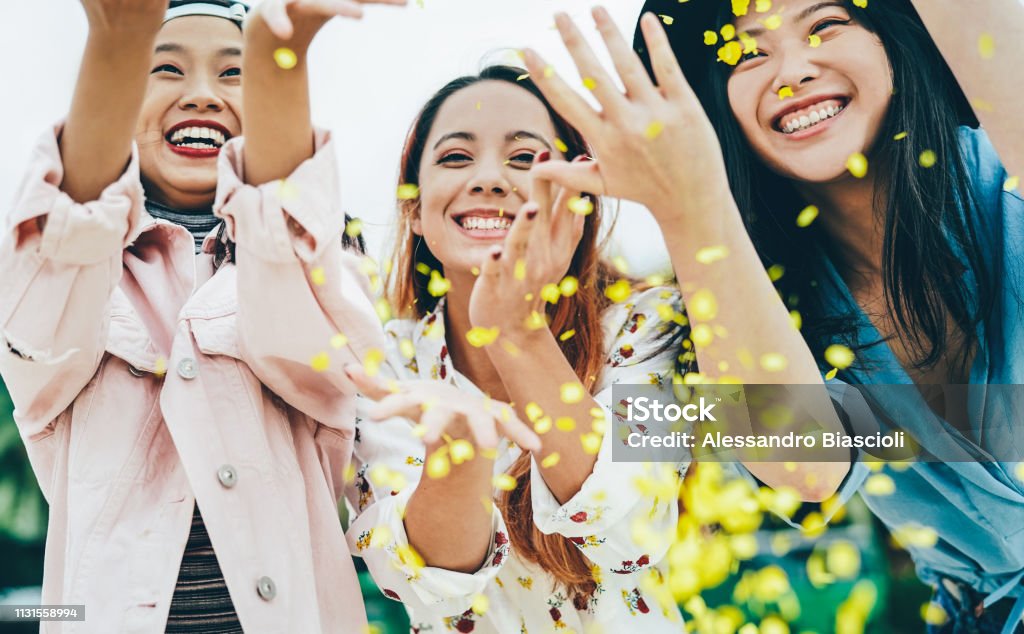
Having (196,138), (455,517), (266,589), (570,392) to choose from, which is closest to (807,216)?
(570,392)

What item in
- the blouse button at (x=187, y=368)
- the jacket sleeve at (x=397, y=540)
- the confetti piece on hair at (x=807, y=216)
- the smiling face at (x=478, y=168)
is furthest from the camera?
the confetti piece on hair at (x=807, y=216)

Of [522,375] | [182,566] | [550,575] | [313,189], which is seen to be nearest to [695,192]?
[522,375]

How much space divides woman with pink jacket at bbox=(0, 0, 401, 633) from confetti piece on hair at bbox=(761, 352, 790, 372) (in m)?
0.83

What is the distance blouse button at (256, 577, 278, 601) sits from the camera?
180 centimetres

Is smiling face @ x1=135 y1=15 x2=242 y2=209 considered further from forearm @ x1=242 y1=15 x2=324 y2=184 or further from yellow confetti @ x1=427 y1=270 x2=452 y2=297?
yellow confetti @ x1=427 y1=270 x2=452 y2=297

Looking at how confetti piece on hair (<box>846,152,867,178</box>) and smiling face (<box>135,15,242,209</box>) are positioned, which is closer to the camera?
smiling face (<box>135,15,242,209</box>)

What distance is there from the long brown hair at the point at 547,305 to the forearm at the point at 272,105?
1085 mm

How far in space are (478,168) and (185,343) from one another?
1.02 m

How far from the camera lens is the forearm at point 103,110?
1.60m

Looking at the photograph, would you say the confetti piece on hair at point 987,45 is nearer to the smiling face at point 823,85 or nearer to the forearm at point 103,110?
the smiling face at point 823,85

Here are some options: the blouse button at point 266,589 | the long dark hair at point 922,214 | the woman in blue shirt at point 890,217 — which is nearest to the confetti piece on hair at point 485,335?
the blouse button at point 266,589

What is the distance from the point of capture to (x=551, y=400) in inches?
80.5

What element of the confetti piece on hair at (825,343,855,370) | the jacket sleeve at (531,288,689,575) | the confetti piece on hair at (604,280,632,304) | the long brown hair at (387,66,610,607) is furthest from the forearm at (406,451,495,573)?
the confetti piece on hair at (825,343,855,370)

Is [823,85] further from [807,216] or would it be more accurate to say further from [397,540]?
[397,540]
